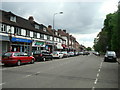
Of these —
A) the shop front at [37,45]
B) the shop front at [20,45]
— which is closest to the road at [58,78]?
the shop front at [20,45]

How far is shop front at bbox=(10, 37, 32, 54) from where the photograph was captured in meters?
31.1

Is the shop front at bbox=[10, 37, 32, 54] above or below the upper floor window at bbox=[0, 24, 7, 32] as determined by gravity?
below

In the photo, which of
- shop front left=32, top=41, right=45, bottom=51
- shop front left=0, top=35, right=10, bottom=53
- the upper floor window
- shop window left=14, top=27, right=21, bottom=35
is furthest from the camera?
shop front left=32, top=41, right=45, bottom=51

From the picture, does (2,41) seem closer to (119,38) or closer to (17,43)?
(17,43)

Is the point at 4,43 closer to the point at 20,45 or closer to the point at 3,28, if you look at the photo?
the point at 3,28

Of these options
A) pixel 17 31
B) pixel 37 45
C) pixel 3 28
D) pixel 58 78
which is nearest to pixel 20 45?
pixel 17 31

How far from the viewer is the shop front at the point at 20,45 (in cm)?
3109

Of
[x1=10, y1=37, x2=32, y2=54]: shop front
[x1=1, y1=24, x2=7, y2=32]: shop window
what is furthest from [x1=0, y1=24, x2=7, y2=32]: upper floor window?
[x1=10, y1=37, x2=32, y2=54]: shop front

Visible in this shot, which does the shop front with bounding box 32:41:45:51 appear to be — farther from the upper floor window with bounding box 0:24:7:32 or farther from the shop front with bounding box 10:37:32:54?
the upper floor window with bounding box 0:24:7:32

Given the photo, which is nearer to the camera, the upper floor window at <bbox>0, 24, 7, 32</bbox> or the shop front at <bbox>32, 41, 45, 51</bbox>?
the upper floor window at <bbox>0, 24, 7, 32</bbox>

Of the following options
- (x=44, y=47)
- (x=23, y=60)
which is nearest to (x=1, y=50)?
(x=23, y=60)

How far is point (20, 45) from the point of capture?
33.6 metres

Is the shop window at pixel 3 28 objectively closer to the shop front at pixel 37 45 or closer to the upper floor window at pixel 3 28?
the upper floor window at pixel 3 28

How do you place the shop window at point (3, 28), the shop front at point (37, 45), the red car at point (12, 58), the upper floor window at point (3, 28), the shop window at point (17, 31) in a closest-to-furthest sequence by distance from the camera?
the red car at point (12, 58) → the upper floor window at point (3, 28) → the shop window at point (3, 28) → the shop window at point (17, 31) → the shop front at point (37, 45)
